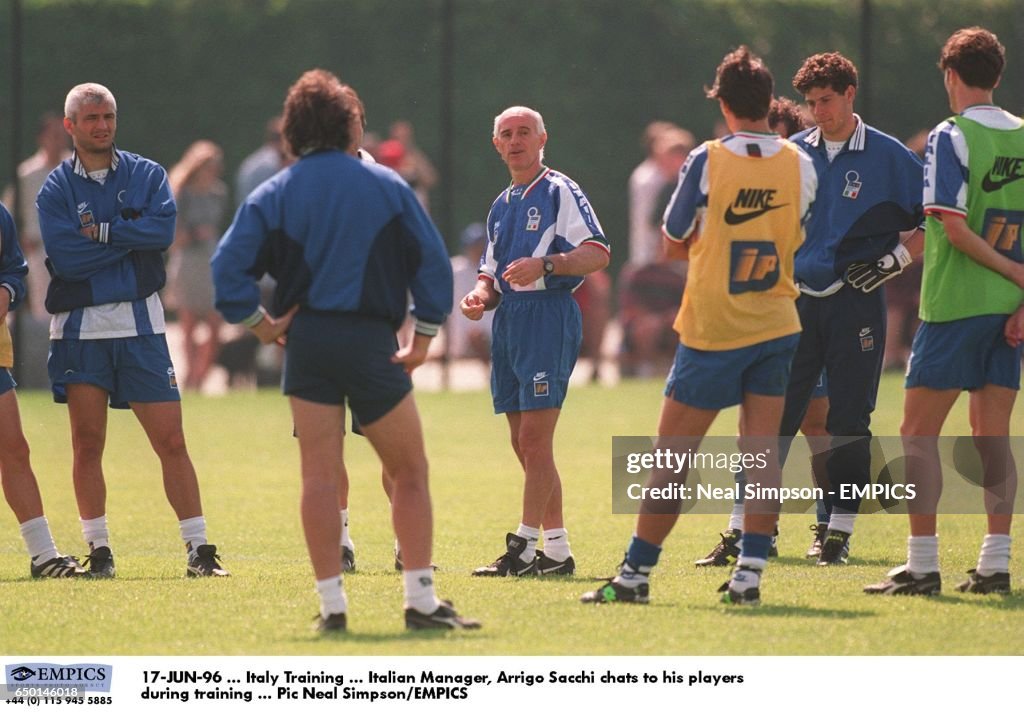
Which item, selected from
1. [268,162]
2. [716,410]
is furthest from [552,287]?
A: [268,162]

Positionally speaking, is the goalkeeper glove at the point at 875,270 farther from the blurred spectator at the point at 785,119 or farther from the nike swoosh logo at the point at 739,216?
the nike swoosh logo at the point at 739,216

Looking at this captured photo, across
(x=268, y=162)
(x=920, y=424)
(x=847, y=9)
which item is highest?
(x=847, y=9)

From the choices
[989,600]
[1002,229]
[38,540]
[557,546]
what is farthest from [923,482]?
[38,540]

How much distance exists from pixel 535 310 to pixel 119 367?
195 centimetres

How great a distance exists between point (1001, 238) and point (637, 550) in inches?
77.8

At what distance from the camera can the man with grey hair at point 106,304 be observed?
25.3 feet

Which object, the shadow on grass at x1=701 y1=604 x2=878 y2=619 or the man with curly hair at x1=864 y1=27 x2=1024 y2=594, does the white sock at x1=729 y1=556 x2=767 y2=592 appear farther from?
the man with curly hair at x1=864 y1=27 x2=1024 y2=594

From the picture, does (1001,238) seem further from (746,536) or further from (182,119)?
(182,119)

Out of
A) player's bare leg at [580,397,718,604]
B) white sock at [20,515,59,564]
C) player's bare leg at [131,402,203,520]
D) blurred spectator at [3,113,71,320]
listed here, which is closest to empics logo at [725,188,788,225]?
player's bare leg at [580,397,718,604]

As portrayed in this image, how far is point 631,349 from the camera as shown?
17.7 meters

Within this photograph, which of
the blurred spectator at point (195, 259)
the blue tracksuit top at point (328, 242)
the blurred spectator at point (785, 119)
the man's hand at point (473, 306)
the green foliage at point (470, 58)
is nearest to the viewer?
the blue tracksuit top at point (328, 242)

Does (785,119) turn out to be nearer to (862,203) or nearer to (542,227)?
(862,203)
